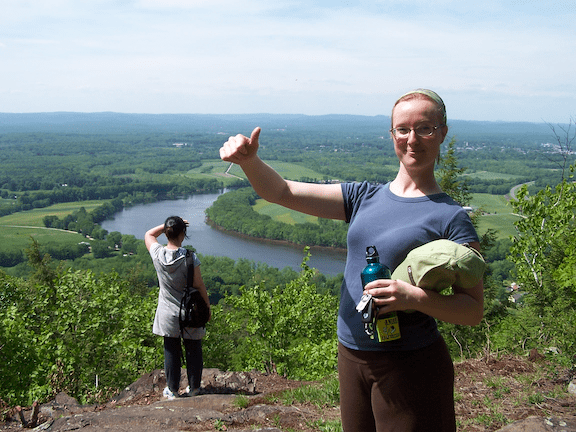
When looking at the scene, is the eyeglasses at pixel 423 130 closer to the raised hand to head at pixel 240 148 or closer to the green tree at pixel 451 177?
the raised hand to head at pixel 240 148

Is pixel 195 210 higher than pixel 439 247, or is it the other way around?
pixel 439 247

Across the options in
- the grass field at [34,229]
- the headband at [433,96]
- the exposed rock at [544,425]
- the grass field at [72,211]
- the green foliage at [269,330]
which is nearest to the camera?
the headband at [433,96]

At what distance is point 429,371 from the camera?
5.75 ft

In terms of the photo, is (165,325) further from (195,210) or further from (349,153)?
(349,153)

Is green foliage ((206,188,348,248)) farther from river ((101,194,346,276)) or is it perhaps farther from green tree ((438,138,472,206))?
green tree ((438,138,472,206))

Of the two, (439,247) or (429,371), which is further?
(429,371)

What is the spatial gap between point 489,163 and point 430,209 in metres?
132

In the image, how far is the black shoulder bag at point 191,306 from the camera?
4.42 meters

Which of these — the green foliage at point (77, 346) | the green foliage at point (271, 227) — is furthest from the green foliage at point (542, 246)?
the green foliage at point (271, 227)

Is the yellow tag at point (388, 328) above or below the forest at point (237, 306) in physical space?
above

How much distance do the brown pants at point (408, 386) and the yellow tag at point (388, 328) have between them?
9 centimetres

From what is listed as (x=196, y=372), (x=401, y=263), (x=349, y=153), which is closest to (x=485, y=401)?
(x=196, y=372)

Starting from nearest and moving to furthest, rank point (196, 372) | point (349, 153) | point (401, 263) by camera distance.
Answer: point (401, 263) → point (196, 372) → point (349, 153)

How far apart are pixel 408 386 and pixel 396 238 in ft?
1.75
